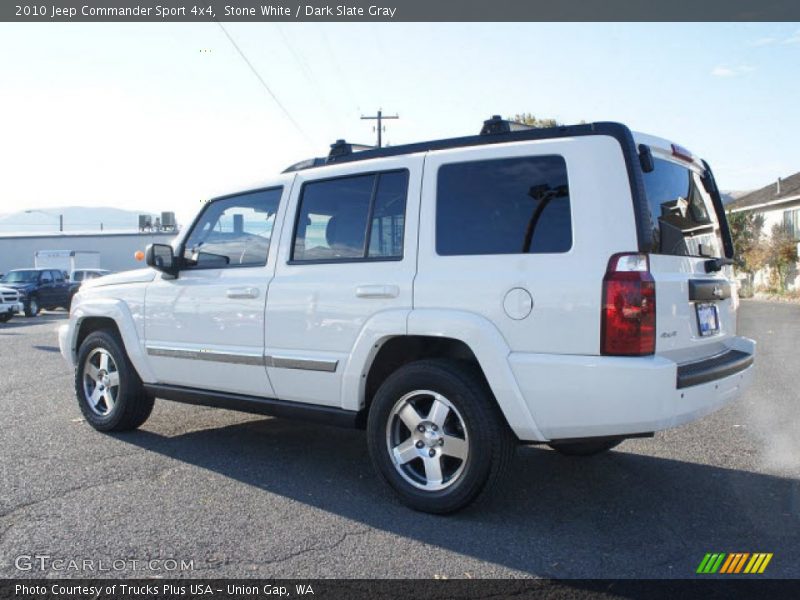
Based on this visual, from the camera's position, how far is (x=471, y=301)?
391 centimetres

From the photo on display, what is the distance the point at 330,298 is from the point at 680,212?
6.97 feet

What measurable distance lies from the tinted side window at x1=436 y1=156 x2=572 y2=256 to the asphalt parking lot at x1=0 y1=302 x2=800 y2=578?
1.44 m

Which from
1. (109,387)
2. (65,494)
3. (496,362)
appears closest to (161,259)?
(109,387)

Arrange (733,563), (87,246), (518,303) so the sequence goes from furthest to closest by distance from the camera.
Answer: (87,246), (518,303), (733,563)

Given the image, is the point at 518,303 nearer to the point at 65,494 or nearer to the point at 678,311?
the point at 678,311


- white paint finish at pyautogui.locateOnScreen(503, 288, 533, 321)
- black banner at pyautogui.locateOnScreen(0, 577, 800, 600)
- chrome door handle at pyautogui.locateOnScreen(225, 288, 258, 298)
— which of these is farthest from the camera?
chrome door handle at pyautogui.locateOnScreen(225, 288, 258, 298)

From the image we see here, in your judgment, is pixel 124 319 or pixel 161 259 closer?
pixel 161 259

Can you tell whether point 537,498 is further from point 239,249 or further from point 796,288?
point 796,288

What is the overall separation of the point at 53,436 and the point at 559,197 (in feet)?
14.8

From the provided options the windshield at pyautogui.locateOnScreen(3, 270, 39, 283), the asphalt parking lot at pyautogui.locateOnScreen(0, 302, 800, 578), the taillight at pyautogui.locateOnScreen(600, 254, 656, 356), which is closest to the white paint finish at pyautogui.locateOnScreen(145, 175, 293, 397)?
the asphalt parking lot at pyautogui.locateOnScreen(0, 302, 800, 578)

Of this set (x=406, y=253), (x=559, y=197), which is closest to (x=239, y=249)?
(x=406, y=253)

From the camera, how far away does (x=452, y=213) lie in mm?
4152

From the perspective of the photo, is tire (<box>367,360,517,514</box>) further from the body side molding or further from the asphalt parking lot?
the body side molding

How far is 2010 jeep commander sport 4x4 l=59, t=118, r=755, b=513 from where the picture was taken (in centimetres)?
360
